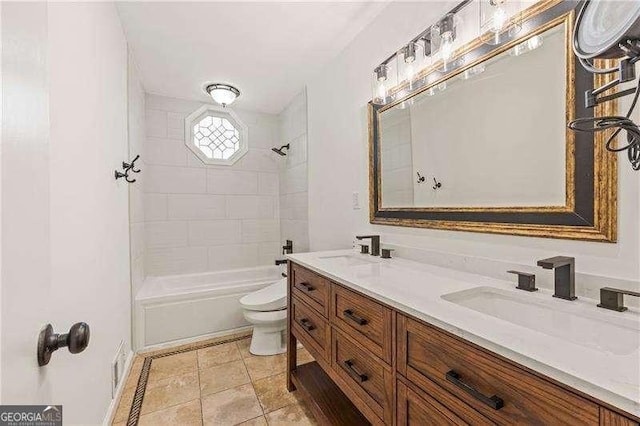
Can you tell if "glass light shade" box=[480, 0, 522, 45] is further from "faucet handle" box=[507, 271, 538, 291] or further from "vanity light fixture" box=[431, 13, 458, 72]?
"faucet handle" box=[507, 271, 538, 291]

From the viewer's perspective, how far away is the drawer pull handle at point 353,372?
1.06 meters

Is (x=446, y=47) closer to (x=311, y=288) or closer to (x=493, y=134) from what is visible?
(x=493, y=134)

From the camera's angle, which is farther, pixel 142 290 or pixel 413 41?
pixel 142 290

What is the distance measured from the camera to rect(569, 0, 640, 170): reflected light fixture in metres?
0.60

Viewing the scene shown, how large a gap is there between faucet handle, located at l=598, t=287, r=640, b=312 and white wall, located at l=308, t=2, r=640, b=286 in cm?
8

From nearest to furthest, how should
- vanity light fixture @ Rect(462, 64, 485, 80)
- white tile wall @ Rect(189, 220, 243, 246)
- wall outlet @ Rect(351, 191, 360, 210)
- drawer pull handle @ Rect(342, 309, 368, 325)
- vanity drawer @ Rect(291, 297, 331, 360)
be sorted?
drawer pull handle @ Rect(342, 309, 368, 325), vanity light fixture @ Rect(462, 64, 485, 80), vanity drawer @ Rect(291, 297, 331, 360), wall outlet @ Rect(351, 191, 360, 210), white tile wall @ Rect(189, 220, 243, 246)

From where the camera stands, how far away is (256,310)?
229 centimetres

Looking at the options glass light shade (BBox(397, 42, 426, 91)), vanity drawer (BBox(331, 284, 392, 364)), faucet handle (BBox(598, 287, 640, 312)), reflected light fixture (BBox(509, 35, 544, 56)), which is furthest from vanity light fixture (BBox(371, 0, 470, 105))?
vanity drawer (BBox(331, 284, 392, 364))

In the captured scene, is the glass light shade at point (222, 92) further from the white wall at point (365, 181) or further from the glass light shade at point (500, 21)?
the glass light shade at point (500, 21)

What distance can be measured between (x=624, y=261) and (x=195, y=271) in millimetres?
3334

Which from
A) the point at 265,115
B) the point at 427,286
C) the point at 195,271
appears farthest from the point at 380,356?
the point at 265,115

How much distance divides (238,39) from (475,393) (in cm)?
242

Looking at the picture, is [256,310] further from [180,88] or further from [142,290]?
[180,88]

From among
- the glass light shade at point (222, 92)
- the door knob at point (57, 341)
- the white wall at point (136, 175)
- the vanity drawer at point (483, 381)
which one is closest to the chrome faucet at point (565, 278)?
the vanity drawer at point (483, 381)
